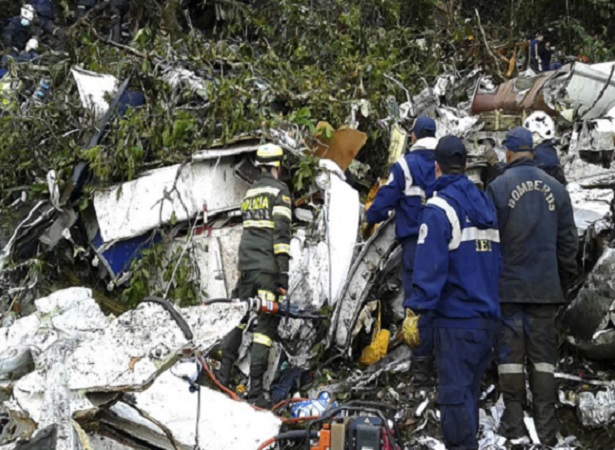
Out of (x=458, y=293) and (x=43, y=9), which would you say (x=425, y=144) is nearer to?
(x=458, y=293)

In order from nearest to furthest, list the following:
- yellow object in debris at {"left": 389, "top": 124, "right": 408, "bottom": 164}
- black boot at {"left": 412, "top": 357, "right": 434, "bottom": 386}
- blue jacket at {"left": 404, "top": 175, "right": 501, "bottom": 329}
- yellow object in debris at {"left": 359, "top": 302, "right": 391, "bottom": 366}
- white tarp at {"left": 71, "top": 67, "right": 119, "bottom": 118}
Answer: blue jacket at {"left": 404, "top": 175, "right": 501, "bottom": 329}
black boot at {"left": 412, "top": 357, "right": 434, "bottom": 386}
yellow object in debris at {"left": 359, "top": 302, "right": 391, "bottom": 366}
yellow object in debris at {"left": 389, "top": 124, "right": 408, "bottom": 164}
white tarp at {"left": 71, "top": 67, "right": 119, "bottom": 118}

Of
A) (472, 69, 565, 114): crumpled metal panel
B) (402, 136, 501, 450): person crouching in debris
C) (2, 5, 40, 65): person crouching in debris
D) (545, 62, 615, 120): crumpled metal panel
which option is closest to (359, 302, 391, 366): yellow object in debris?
(402, 136, 501, 450): person crouching in debris

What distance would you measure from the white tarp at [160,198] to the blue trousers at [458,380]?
269 centimetres

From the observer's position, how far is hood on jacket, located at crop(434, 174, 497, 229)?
4.20 m

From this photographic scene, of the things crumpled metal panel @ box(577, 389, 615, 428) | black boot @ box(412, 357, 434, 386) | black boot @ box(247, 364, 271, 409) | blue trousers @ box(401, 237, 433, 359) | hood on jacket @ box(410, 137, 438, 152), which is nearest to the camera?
crumpled metal panel @ box(577, 389, 615, 428)

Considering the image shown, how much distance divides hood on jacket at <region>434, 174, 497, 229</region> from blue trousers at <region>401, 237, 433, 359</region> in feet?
2.41

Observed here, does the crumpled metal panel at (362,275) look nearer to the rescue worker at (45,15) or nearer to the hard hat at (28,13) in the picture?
the rescue worker at (45,15)

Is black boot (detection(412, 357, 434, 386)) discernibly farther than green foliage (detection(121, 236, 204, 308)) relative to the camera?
No

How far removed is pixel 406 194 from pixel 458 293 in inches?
55.9

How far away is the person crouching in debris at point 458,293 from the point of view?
407cm

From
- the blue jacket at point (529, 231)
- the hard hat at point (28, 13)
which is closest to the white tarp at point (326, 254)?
the blue jacket at point (529, 231)

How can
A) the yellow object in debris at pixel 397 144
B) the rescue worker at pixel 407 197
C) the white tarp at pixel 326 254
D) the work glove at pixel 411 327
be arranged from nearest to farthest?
the work glove at pixel 411 327 < the rescue worker at pixel 407 197 < the white tarp at pixel 326 254 < the yellow object in debris at pixel 397 144

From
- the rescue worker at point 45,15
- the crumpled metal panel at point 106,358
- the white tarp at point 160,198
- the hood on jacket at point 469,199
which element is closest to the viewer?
the crumpled metal panel at point 106,358

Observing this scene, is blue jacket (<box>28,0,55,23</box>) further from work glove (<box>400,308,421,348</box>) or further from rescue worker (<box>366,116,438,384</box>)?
work glove (<box>400,308,421,348</box>)
